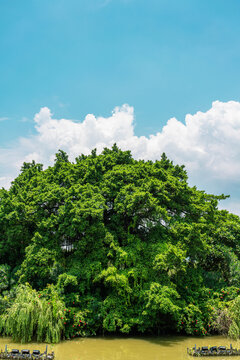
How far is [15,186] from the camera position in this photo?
20.9 metres

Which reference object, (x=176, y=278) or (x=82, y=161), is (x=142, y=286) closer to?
(x=176, y=278)

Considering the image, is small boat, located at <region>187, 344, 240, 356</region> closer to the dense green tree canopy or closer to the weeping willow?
the dense green tree canopy

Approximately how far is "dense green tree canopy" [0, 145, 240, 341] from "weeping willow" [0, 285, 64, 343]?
0.10 meters

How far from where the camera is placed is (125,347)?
15.2 metres

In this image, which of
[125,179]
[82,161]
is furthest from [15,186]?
[125,179]

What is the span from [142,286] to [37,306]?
19.1ft

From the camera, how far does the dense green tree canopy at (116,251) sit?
1605 cm

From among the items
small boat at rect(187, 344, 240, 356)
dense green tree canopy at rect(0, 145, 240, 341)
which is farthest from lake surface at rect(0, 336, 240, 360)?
dense green tree canopy at rect(0, 145, 240, 341)

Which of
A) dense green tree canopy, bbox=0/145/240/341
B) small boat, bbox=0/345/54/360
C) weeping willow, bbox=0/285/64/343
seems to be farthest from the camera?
dense green tree canopy, bbox=0/145/240/341

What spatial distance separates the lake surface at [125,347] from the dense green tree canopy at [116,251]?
0.58 metres

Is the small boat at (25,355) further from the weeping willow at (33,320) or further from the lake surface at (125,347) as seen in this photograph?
the weeping willow at (33,320)

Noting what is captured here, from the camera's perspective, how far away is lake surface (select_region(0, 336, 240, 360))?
1388cm

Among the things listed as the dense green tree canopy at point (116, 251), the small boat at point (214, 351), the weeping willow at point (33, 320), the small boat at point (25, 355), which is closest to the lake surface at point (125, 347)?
the small boat at point (214, 351)

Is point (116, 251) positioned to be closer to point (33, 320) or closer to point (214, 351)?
point (33, 320)
